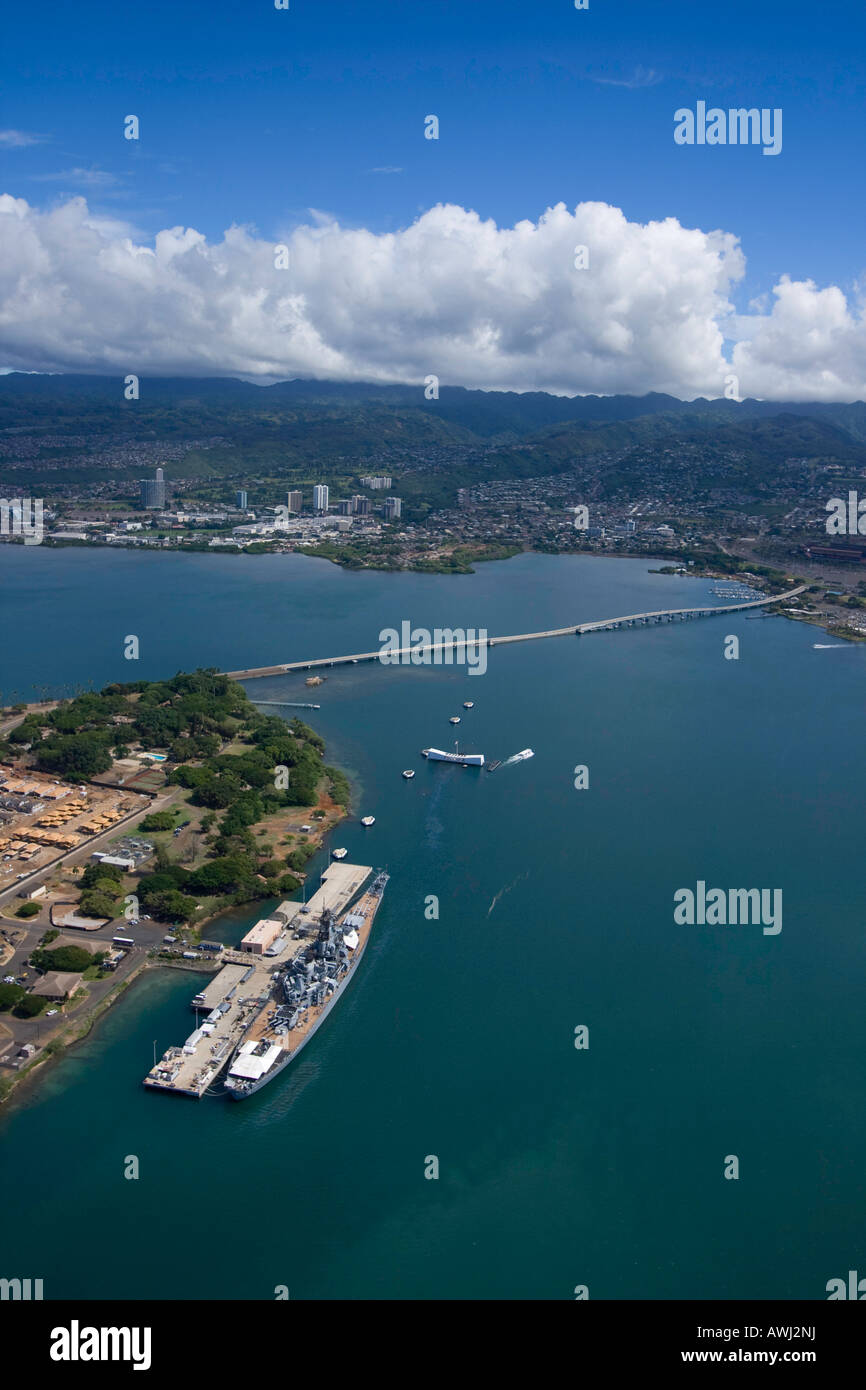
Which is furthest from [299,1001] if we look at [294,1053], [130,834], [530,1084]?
[130,834]

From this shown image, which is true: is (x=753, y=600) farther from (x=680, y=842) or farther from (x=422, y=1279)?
(x=422, y=1279)

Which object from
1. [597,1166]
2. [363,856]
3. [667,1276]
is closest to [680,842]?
[363,856]

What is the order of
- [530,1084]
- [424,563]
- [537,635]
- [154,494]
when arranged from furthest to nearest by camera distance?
[154,494] → [424,563] → [537,635] → [530,1084]

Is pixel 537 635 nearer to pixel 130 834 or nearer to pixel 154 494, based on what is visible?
pixel 130 834

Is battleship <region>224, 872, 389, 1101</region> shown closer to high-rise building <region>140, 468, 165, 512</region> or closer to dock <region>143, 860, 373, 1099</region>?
dock <region>143, 860, 373, 1099</region>

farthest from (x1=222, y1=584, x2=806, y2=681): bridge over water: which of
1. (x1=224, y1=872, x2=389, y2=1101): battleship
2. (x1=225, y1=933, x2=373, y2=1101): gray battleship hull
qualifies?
(x1=225, y1=933, x2=373, y2=1101): gray battleship hull

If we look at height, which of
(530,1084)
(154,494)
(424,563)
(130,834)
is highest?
(154,494)

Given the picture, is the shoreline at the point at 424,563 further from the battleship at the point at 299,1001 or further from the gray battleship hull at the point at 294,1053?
the gray battleship hull at the point at 294,1053
